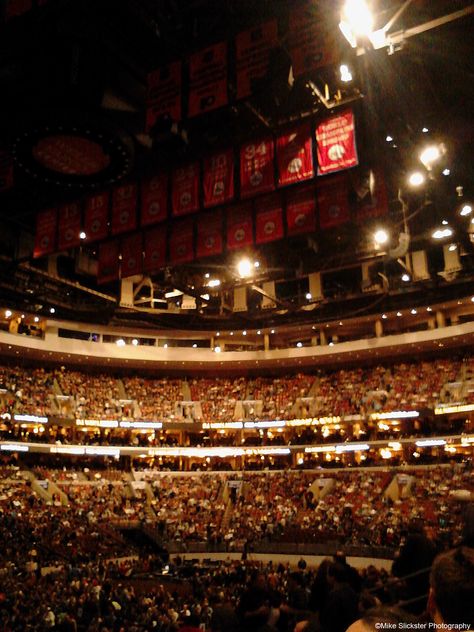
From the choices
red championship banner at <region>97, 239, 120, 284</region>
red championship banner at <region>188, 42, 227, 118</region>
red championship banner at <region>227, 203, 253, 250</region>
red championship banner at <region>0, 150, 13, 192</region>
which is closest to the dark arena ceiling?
red championship banner at <region>0, 150, 13, 192</region>

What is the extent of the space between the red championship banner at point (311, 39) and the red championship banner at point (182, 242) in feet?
22.0

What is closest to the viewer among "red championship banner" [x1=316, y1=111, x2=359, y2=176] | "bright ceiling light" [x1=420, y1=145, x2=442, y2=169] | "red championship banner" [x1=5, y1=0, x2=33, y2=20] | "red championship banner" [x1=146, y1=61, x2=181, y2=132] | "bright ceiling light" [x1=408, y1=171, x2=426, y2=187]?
"red championship banner" [x1=5, y1=0, x2=33, y2=20]

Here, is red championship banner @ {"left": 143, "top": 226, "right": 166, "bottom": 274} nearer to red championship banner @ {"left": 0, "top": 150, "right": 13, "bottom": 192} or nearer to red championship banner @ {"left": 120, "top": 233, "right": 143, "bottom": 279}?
red championship banner @ {"left": 120, "top": 233, "right": 143, "bottom": 279}

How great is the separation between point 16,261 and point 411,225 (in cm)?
1476

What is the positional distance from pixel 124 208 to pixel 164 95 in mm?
4417

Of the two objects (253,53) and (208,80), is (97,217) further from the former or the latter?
(253,53)

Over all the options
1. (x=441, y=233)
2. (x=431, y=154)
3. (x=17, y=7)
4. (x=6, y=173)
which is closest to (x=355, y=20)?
(x=431, y=154)

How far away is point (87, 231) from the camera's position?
17.1 m

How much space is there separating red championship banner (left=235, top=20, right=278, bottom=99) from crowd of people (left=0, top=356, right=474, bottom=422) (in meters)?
25.6

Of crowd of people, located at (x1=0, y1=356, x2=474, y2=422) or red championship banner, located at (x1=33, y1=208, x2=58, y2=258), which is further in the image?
crowd of people, located at (x1=0, y1=356, x2=474, y2=422)

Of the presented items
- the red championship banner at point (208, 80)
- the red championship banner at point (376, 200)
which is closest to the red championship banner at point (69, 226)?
the red championship banner at point (208, 80)

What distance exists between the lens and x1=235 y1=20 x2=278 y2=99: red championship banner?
11.8m

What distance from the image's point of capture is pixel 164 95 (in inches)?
515

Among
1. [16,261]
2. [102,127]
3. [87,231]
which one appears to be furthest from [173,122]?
[16,261]
